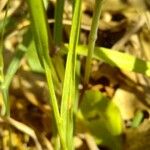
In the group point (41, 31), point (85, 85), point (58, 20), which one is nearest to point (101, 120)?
point (85, 85)

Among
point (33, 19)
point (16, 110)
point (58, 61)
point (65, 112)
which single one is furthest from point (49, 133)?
point (33, 19)

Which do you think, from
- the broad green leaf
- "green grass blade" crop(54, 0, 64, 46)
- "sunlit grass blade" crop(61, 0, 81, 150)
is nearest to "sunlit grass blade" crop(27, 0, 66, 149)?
"sunlit grass blade" crop(61, 0, 81, 150)

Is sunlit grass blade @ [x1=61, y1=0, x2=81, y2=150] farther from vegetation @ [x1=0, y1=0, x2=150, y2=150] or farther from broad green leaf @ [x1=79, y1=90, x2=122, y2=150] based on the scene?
broad green leaf @ [x1=79, y1=90, x2=122, y2=150]

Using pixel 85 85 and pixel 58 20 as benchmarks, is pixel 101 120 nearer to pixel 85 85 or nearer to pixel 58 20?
pixel 85 85

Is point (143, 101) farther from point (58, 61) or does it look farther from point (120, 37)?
point (58, 61)

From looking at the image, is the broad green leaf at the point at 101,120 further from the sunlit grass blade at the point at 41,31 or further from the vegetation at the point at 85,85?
the sunlit grass blade at the point at 41,31

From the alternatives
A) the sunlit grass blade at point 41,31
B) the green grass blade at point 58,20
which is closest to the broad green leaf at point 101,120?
the green grass blade at point 58,20

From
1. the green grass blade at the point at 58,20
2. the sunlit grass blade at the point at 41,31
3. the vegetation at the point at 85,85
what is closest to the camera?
the sunlit grass blade at the point at 41,31
